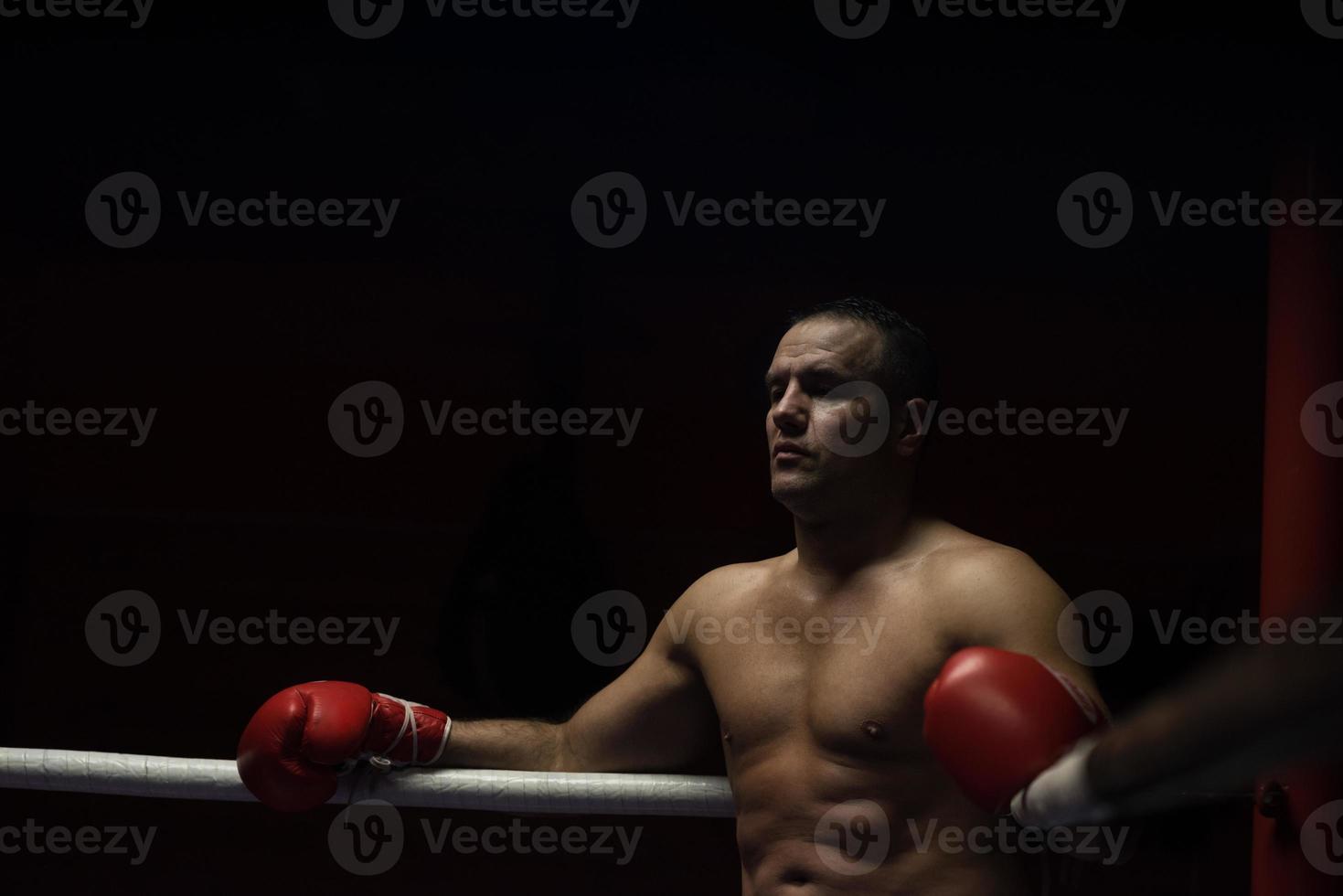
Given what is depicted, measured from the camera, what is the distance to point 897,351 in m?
2.13

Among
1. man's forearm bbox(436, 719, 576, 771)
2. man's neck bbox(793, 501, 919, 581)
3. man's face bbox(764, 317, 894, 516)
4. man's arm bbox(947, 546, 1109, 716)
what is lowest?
man's forearm bbox(436, 719, 576, 771)

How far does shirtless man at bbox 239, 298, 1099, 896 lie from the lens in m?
1.83

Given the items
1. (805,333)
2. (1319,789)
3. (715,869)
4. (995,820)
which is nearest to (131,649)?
(715,869)

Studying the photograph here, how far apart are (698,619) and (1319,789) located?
1231 mm

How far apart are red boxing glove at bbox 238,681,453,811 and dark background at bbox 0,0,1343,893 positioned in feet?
3.83

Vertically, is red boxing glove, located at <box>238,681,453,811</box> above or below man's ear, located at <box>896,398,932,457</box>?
below

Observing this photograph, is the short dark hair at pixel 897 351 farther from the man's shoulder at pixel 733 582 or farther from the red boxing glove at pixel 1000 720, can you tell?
the red boxing glove at pixel 1000 720

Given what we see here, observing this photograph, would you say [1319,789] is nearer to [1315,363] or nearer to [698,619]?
[1315,363]

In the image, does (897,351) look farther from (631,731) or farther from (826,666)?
(631,731)

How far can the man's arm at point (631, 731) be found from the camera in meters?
2.18

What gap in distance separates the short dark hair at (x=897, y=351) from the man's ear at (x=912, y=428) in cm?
2

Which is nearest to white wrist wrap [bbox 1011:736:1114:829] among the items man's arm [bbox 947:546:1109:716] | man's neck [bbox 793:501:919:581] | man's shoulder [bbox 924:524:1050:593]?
man's arm [bbox 947:546:1109:716]

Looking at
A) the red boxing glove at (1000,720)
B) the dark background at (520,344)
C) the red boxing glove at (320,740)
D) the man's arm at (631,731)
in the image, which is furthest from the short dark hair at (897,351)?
the dark background at (520,344)

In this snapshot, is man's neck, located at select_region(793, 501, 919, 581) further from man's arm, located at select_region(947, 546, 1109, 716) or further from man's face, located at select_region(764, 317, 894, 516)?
man's arm, located at select_region(947, 546, 1109, 716)
